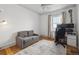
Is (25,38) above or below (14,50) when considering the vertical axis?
above

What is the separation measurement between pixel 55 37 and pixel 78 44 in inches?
16.9

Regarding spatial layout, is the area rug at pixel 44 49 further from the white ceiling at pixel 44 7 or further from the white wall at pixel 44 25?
the white ceiling at pixel 44 7

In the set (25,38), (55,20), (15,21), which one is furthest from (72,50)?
(15,21)

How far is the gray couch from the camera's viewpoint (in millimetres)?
1438

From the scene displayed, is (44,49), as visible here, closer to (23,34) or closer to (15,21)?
(23,34)

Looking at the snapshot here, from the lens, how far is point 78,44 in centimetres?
141

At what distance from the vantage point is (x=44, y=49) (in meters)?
1.42

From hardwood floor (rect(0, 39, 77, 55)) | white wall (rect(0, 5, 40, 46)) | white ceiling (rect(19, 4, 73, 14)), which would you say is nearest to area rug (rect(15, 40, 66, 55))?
hardwood floor (rect(0, 39, 77, 55))

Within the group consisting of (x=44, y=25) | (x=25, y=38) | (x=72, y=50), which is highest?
(x=44, y=25)

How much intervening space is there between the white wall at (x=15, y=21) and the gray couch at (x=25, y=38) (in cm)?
8

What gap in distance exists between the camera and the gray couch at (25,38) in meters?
1.44

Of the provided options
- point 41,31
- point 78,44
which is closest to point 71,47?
point 78,44

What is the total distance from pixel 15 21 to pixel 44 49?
746mm
